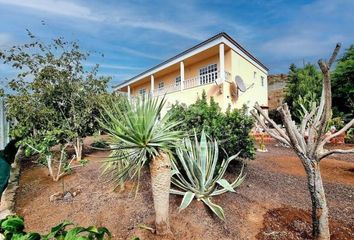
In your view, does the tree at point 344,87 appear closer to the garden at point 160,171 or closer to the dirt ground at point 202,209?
the garden at point 160,171

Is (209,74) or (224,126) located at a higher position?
(209,74)

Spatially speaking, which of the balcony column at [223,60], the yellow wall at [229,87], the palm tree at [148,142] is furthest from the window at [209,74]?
the palm tree at [148,142]

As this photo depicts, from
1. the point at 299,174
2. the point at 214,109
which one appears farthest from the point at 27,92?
the point at 299,174

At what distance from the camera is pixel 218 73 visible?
602 inches

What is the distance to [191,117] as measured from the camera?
19.5 ft

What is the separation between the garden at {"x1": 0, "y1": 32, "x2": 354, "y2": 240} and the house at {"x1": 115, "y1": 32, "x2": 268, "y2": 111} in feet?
19.7

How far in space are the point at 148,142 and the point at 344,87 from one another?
1769cm

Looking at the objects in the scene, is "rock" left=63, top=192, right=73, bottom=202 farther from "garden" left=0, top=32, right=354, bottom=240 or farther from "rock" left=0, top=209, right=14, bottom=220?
"rock" left=0, top=209, right=14, bottom=220

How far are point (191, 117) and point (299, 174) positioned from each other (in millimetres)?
3809

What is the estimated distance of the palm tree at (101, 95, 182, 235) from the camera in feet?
10.5

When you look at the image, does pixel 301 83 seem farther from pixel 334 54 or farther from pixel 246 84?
pixel 334 54

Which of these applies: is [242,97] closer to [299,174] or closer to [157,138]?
[299,174]

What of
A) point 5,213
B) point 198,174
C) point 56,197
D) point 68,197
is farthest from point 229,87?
point 5,213

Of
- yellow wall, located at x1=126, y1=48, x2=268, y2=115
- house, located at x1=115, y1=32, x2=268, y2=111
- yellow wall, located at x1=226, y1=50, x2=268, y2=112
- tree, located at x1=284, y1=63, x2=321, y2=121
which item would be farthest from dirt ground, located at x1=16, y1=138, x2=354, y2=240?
tree, located at x1=284, y1=63, x2=321, y2=121
